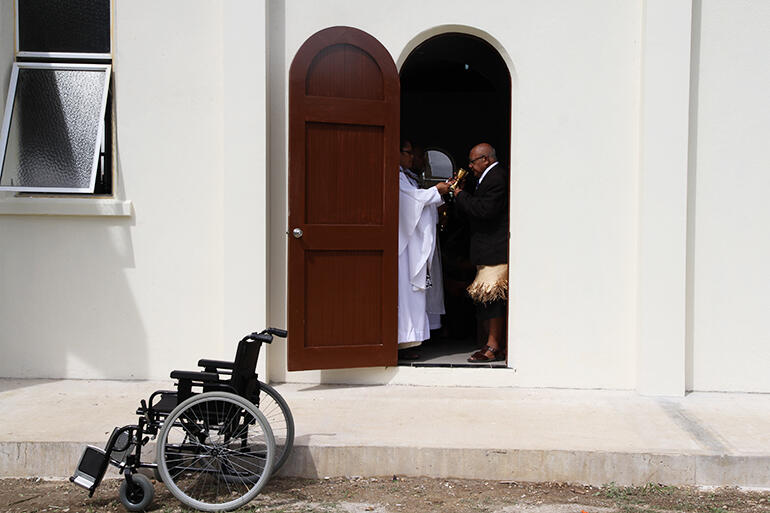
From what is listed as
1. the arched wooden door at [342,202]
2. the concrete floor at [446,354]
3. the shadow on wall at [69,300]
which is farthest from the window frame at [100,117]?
the concrete floor at [446,354]

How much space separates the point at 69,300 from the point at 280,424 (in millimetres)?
2495

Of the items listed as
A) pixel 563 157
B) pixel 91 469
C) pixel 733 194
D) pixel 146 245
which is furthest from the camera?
pixel 146 245

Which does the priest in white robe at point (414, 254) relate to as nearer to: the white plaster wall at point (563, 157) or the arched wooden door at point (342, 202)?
the arched wooden door at point (342, 202)

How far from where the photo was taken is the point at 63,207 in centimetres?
634

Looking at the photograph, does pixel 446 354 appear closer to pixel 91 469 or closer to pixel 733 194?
pixel 733 194

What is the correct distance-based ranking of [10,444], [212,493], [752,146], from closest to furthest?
1. [212,493]
2. [10,444]
3. [752,146]

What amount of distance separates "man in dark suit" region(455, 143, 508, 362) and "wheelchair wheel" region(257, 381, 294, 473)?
2096mm

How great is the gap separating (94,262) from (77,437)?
1901mm


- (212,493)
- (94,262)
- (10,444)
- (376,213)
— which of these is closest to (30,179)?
(94,262)

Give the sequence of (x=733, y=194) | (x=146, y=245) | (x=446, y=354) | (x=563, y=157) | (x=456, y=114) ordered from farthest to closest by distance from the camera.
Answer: (x=456, y=114) → (x=446, y=354) → (x=146, y=245) → (x=563, y=157) → (x=733, y=194)

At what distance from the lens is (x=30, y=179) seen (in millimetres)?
6414

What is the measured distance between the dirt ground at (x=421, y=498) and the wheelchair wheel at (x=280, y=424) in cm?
24

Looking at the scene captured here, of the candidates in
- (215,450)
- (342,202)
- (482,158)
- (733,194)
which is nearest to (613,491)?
(215,450)

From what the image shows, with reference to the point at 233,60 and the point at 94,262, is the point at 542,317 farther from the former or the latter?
the point at 94,262
